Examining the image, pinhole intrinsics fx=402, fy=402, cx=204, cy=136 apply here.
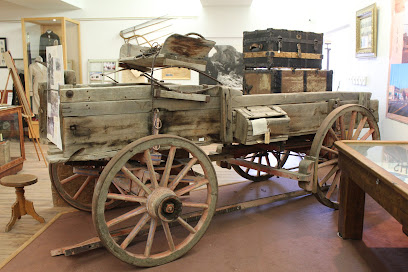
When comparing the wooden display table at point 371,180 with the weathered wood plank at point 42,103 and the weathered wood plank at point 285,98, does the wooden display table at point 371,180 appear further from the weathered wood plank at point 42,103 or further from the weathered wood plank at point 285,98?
the weathered wood plank at point 42,103

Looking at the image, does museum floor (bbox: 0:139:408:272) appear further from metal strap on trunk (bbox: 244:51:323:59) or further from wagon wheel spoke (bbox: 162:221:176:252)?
metal strap on trunk (bbox: 244:51:323:59)

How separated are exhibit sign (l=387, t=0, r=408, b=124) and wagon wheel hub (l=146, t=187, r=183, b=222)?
122 inches

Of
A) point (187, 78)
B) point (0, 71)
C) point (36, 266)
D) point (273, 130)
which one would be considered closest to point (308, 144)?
point (273, 130)

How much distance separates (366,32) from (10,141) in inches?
204

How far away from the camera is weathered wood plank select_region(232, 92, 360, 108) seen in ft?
10.9

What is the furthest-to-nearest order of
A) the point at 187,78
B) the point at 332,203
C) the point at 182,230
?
the point at 187,78 → the point at 332,203 → the point at 182,230

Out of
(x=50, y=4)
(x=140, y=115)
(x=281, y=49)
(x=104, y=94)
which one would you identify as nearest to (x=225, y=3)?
(x=50, y=4)

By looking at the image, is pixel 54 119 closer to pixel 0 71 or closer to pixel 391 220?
pixel 391 220

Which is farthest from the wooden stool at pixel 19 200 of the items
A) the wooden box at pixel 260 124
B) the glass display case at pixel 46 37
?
the glass display case at pixel 46 37

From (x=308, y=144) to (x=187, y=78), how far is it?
15.1 ft

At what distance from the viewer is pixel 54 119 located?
2.88m

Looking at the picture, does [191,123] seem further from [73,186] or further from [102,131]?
[73,186]

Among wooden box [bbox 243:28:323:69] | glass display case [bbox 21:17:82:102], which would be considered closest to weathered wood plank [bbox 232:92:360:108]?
wooden box [bbox 243:28:323:69]

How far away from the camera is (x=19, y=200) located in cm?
374
